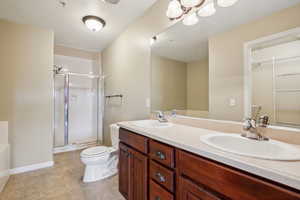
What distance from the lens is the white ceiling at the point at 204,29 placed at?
104 cm

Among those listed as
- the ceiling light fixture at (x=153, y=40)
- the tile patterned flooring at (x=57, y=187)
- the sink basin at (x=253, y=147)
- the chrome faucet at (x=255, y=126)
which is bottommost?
the tile patterned flooring at (x=57, y=187)

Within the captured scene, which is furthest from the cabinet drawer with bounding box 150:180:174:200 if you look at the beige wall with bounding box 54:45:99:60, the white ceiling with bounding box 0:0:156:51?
the beige wall with bounding box 54:45:99:60

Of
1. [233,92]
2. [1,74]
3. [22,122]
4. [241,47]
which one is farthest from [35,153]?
[241,47]

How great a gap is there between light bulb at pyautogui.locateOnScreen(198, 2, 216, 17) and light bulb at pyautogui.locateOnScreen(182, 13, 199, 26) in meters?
0.07

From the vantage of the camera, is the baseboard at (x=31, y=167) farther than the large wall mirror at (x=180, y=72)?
Yes

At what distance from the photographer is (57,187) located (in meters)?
1.87

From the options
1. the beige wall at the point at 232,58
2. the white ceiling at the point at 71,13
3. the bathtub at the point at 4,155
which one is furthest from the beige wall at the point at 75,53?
the beige wall at the point at 232,58

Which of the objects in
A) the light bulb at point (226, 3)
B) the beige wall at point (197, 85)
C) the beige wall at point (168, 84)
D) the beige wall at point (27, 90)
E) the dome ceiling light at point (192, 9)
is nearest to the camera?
the light bulb at point (226, 3)

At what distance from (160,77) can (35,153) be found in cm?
242

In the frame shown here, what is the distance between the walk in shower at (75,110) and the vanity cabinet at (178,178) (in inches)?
87.8

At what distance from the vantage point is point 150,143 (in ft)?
3.87

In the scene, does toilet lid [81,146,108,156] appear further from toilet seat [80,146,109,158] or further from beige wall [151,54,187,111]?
beige wall [151,54,187,111]

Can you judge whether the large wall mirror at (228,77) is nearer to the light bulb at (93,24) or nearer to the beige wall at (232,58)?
the beige wall at (232,58)

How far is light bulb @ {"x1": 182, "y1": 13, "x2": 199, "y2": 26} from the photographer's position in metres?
1.49
